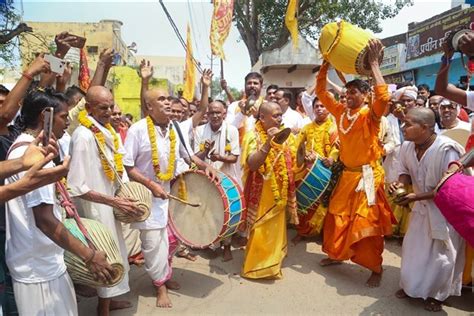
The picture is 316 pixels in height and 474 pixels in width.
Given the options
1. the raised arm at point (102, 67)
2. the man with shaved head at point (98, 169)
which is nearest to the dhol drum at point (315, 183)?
the man with shaved head at point (98, 169)

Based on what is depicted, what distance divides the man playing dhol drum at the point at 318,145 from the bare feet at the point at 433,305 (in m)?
1.85

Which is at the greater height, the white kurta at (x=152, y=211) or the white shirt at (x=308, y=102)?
the white shirt at (x=308, y=102)

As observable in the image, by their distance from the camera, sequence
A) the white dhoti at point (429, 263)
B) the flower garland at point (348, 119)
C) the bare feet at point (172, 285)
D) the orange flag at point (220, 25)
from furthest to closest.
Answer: the orange flag at point (220, 25)
the flower garland at point (348, 119)
the bare feet at point (172, 285)
the white dhoti at point (429, 263)

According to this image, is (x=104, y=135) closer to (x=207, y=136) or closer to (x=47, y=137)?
(x=47, y=137)

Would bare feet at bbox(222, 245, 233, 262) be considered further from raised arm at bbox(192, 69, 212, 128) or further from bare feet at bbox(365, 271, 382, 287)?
raised arm at bbox(192, 69, 212, 128)

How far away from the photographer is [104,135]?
3.49m

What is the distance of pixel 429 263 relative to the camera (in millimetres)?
3912

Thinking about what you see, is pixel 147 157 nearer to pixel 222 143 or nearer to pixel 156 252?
pixel 156 252

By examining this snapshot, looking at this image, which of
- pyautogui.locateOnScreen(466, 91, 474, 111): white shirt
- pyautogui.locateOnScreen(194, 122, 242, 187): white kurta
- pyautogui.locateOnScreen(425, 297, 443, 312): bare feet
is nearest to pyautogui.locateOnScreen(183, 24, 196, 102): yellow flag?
pyautogui.locateOnScreen(194, 122, 242, 187): white kurta

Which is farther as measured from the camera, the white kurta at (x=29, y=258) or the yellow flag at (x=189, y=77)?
the yellow flag at (x=189, y=77)

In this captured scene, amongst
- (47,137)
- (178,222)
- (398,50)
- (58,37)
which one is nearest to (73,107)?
(58,37)

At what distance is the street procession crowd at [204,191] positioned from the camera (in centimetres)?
245

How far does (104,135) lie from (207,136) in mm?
2405

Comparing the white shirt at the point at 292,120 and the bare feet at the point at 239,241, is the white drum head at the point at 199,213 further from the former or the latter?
the white shirt at the point at 292,120
